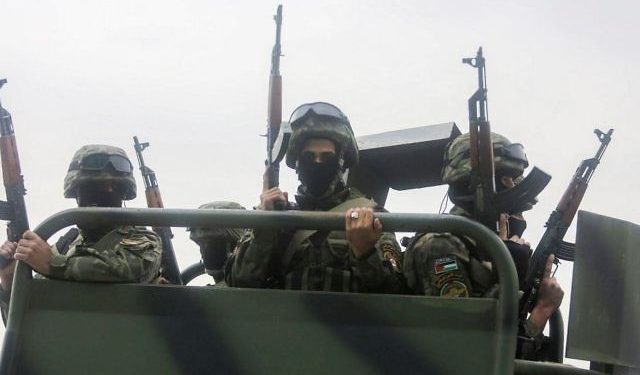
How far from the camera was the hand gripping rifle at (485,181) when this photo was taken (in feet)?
11.1

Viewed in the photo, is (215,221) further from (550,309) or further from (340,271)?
(550,309)

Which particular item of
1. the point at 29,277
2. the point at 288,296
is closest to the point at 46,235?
the point at 29,277

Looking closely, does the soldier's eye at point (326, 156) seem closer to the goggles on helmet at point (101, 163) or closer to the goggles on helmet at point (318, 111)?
the goggles on helmet at point (318, 111)

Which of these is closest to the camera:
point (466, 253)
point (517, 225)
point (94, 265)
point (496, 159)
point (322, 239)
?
point (94, 265)

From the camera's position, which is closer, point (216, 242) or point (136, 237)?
point (136, 237)

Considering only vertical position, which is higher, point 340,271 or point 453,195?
point 453,195

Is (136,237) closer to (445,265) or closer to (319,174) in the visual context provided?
(319,174)

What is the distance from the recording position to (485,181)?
349 cm

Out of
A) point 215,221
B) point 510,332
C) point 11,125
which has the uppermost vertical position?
point 11,125

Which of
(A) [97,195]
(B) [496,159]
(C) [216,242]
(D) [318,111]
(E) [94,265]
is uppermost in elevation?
(D) [318,111]

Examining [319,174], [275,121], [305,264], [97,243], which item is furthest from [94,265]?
[275,121]

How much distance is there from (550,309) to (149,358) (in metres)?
1.79

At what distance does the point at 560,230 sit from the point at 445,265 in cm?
99

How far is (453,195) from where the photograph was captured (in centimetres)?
387
